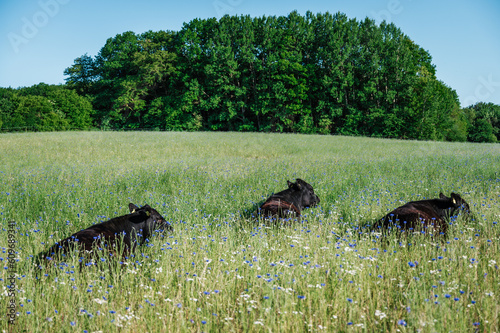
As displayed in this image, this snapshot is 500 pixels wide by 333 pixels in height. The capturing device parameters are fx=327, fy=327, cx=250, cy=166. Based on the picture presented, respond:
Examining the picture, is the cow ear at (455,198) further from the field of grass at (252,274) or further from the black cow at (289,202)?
the black cow at (289,202)

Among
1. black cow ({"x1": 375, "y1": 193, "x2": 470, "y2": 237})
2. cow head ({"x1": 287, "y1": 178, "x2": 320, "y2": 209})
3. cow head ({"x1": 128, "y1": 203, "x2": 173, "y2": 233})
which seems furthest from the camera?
cow head ({"x1": 287, "y1": 178, "x2": 320, "y2": 209})

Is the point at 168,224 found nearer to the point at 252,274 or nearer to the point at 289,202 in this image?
the point at 252,274

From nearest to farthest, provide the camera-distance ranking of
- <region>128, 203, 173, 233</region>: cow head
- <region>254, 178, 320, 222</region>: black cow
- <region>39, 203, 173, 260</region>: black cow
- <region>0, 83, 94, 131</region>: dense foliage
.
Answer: <region>39, 203, 173, 260</region>: black cow → <region>128, 203, 173, 233</region>: cow head → <region>254, 178, 320, 222</region>: black cow → <region>0, 83, 94, 131</region>: dense foliage

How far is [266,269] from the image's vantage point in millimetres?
3758

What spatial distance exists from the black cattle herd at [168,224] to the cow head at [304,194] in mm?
22

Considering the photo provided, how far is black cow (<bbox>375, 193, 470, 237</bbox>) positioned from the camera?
5043mm

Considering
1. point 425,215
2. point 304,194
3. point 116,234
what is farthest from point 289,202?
point 116,234

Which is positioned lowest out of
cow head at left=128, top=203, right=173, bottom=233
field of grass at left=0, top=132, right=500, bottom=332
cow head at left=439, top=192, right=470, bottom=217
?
field of grass at left=0, top=132, right=500, bottom=332

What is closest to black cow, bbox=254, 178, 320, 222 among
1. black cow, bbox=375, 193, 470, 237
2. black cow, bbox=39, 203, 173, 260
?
black cow, bbox=375, 193, 470, 237

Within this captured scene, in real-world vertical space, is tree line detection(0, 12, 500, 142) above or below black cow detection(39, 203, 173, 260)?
above

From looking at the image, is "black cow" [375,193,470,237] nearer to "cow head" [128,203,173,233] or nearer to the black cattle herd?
the black cattle herd

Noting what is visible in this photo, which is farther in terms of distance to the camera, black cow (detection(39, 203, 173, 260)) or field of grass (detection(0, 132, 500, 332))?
black cow (detection(39, 203, 173, 260))

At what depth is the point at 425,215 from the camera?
526 cm

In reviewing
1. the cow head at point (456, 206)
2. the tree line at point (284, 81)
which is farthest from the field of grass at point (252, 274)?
the tree line at point (284, 81)
